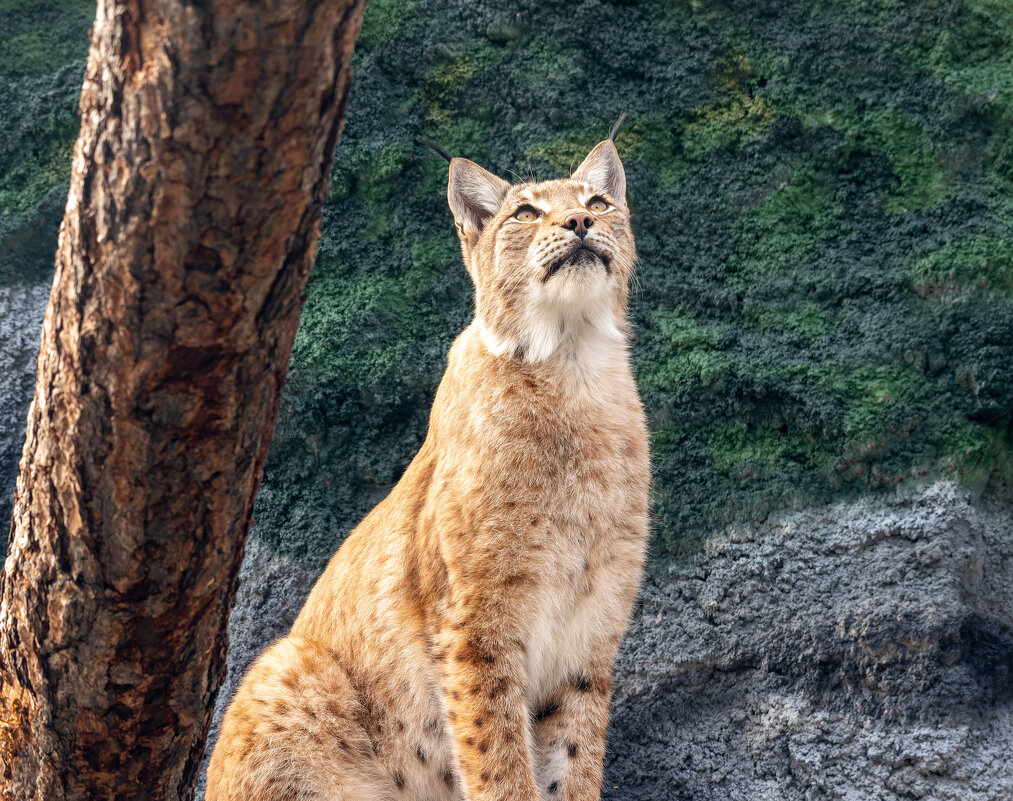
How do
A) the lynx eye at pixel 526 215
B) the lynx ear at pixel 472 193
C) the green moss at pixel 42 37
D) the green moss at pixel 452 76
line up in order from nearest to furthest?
the lynx eye at pixel 526 215
the lynx ear at pixel 472 193
the green moss at pixel 452 76
the green moss at pixel 42 37

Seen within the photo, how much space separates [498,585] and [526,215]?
4.77ft

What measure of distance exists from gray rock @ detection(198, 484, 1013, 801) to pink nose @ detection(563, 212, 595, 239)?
165cm

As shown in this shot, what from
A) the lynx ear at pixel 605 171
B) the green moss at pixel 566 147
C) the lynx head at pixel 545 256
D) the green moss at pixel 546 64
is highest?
the green moss at pixel 546 64

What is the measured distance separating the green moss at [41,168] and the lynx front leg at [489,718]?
3634 millimetres

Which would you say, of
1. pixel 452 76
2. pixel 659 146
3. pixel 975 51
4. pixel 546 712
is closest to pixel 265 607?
pixel 546 712

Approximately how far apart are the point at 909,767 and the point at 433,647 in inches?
76.5

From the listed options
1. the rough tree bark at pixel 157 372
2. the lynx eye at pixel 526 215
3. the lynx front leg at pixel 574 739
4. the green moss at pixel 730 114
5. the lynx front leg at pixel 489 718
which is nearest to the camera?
the rough tree bark at pixel 157 372

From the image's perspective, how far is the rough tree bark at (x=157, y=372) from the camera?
1.85 m

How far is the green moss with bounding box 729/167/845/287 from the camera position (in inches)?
183

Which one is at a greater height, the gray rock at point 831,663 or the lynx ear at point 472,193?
the lynx ear at point 472,193

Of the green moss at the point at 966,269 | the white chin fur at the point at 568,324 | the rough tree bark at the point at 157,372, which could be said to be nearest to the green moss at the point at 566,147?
the white chin fur at the point at 568,324

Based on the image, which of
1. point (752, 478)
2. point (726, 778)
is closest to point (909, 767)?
point (726, 778)

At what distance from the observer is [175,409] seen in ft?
6.91

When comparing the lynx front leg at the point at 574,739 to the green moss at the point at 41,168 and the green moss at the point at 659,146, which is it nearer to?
the green moss at the point at 659,146
